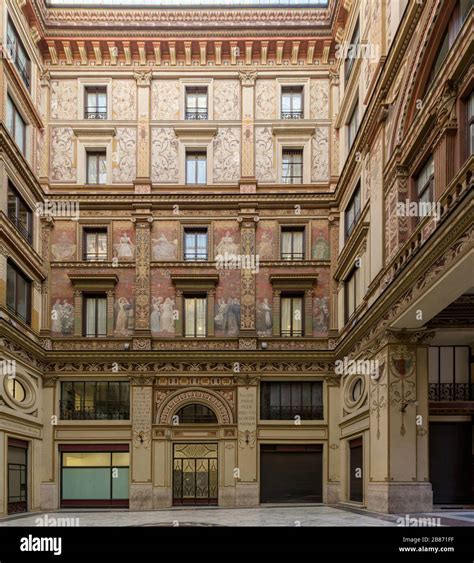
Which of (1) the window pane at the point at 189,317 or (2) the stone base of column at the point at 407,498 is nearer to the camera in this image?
(2) the stone base of column at the point at 407,498

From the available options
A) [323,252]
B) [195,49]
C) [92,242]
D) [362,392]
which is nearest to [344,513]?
[362,392]

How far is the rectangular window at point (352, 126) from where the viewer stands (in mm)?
31703

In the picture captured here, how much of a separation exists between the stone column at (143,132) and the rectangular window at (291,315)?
9.30 meters

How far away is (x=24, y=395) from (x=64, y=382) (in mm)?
3460

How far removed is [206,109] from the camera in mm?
36969

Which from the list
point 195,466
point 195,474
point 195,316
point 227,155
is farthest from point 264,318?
point 227,155

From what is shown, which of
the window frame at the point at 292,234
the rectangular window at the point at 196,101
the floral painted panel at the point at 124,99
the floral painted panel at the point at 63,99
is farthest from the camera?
the rectangular window at the point at 196,101

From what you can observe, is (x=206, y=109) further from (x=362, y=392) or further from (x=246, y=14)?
(x=362, y=392)

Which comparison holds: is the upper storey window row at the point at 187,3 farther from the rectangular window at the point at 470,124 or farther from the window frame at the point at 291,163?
the rectangular window at the point at 470,124

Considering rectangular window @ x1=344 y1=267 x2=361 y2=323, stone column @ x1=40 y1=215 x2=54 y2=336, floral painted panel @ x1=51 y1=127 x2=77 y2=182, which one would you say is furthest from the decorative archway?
floral painted panel @ x1=51 y1=127 x2=77 y2=182

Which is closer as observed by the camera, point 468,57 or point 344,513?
point 468,57

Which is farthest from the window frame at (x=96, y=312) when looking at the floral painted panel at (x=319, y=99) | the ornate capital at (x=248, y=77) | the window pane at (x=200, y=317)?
the floral painted panel at (x=319, y=99)

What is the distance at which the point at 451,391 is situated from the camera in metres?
28.7

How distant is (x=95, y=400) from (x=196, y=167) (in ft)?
43.8
